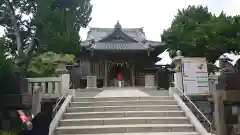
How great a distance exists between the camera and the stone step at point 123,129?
823 centimetres

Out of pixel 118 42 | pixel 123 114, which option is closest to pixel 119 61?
pixel 118 42

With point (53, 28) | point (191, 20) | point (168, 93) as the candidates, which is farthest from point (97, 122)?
point (191, 20)

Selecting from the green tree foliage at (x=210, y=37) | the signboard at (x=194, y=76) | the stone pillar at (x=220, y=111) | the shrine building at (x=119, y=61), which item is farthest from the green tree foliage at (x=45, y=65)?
the green tree foliage at (x=210, y=37)

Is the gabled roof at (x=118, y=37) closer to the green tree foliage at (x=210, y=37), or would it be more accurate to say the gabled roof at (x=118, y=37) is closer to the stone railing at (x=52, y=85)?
the green tree foliage at (x=210, y=37)

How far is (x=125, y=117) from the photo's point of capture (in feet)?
30.4

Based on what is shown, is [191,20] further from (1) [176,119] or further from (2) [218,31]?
(1) [176,119]

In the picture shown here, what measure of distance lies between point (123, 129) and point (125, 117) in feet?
3.27

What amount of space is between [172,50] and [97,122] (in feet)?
52.6

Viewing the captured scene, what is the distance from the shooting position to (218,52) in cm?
1767

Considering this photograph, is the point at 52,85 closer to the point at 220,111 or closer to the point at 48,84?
the point at 48,84

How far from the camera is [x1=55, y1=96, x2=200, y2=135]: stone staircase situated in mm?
8266

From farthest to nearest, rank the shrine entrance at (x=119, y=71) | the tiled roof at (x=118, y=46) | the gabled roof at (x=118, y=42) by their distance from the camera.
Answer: the shrine entrance at (x=119, y=71) → the gabled roof at (x=118, y=42) → the tiled roof at (x=118, y=46)

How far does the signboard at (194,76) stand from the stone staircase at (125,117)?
164 cm

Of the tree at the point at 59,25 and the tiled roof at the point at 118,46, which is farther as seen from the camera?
the tiled roof at the point at 118,46
